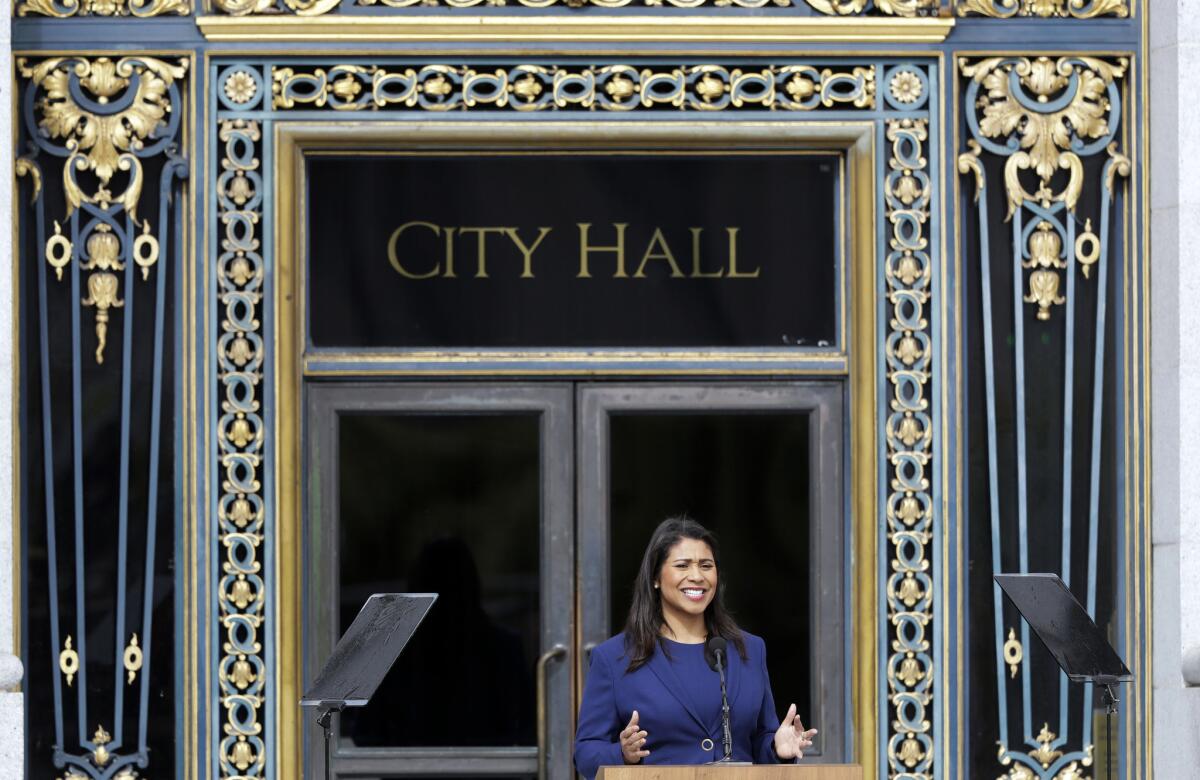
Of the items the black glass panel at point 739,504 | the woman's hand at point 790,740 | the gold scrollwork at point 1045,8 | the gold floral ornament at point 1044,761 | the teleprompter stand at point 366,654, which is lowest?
the gold floral ornament at point 1044,761

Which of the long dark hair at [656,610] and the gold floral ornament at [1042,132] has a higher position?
the gold floral ornament at [1042,132]

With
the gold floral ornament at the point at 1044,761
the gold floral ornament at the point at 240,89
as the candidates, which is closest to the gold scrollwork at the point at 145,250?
the gold floral ornament at the point at 240,89

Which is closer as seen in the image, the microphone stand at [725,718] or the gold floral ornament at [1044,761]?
the microphone stand at [725,718]

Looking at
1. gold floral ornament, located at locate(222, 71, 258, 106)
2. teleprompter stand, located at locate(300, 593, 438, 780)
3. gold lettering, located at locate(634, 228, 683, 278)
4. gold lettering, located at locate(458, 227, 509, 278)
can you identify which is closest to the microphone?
teleprompter stand, located at locate(300, 593, 438, 780)

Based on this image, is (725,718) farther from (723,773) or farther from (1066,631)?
(1066,631)

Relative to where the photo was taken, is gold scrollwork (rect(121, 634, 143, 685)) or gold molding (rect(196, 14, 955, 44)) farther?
gold molding (rect(196, 14, 955, 44))

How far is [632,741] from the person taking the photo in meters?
7.76

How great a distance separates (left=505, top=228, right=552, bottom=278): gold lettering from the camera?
10414 millimetres

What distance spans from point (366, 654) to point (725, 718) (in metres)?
1.31

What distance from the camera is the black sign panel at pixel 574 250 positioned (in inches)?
408

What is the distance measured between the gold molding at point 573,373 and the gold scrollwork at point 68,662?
0.88 meters

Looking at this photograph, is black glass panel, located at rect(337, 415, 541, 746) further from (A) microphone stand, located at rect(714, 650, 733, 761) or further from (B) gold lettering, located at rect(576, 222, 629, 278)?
(A) microphone stand, located at rect(714, 650, 733, 761)

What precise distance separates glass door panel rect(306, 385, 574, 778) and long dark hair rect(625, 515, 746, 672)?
2023mm

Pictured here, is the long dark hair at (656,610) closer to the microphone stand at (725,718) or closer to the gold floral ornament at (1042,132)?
the microphone stand at (725,718)
